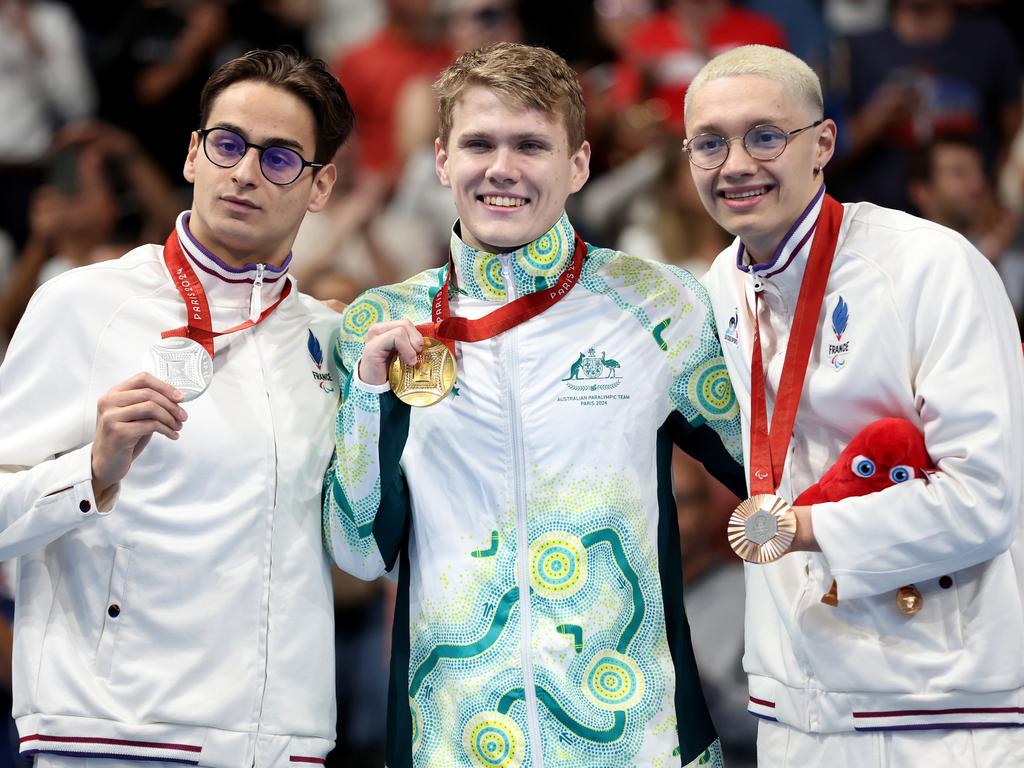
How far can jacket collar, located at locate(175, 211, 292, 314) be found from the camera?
10.6 ft

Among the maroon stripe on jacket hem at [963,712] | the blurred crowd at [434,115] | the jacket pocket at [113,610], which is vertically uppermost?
the blurred crowd at [434,115]

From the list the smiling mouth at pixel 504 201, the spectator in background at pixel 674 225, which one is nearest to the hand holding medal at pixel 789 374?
the smiling mouth at pixel 504 201

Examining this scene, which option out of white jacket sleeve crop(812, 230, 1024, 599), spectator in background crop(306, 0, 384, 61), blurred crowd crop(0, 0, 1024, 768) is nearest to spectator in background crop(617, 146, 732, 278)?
blurred crowd crop(0, 0, 1024, 768)

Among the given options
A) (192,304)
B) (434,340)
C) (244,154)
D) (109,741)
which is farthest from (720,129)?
(109,741)

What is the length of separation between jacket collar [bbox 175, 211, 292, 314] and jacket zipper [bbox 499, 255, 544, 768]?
0.62 m

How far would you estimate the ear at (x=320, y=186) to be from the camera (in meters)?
3.40

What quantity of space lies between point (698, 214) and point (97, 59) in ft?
10.9

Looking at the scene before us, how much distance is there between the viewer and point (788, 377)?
2.94 metres

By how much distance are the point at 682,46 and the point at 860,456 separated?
15.3 ft

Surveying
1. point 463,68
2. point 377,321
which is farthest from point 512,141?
point 377,321

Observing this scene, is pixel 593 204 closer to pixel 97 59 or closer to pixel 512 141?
pixel 97 59

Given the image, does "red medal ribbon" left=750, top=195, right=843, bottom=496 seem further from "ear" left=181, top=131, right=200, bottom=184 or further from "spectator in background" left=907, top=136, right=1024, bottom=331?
"spectator in background" left=907, top=136, right=1024, bottom=331

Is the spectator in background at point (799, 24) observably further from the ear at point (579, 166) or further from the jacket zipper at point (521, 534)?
the jacket zipper at point (521, 534)

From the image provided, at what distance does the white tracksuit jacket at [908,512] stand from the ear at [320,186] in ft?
3.97
